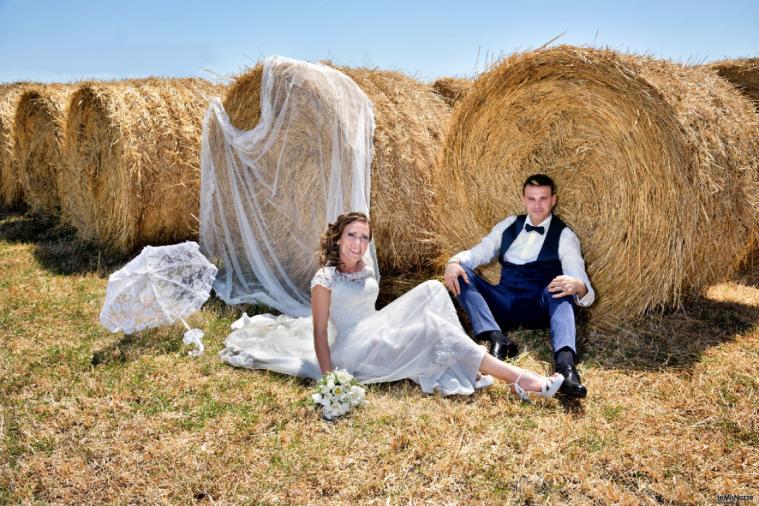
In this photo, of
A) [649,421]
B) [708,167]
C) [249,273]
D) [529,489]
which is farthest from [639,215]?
[249,273]

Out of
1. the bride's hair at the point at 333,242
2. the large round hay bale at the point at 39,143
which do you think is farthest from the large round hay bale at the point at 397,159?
the large round hay bale at the point at 39,143

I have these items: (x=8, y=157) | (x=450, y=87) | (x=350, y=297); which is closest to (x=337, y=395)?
(x=350, y=297)

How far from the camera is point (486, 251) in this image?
4145 mm

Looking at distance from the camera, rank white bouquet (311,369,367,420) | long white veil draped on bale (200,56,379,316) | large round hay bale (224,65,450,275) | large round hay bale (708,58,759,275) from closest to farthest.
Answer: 1. white bouquet (311,369,367,420)
2. long white veil draped on bale (200,56,379,316)
3. large round hay bale (224,65,450,275)
4. large round hay bale (708,58,759,275)

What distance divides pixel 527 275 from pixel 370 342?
1267 millimetres

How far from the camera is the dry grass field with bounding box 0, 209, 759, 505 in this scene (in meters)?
2.28

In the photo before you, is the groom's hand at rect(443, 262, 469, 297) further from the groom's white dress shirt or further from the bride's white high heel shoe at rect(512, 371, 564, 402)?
the bride's white high heel shoe at rect(512, 371, 564, 402)

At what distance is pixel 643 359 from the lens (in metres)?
3.48

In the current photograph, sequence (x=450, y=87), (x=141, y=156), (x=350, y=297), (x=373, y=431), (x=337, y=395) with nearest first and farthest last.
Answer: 1. (x=373, y=431)
2. (x=337, y=395)
3. (x=350, y=297)
4. (x=141, y=156)
5. (x=450, y=87)

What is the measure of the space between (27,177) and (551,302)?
7783 mm

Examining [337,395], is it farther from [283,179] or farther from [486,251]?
[283,179]

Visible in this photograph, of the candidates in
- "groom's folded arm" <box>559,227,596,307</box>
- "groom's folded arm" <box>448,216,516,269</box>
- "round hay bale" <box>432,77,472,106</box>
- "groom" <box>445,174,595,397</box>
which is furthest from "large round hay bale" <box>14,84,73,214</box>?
"groom's folded arm" <box>559,227,596,307</box>

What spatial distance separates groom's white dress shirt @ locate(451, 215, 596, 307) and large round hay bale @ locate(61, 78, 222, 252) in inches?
115

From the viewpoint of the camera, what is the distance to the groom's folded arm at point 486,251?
4055mm
